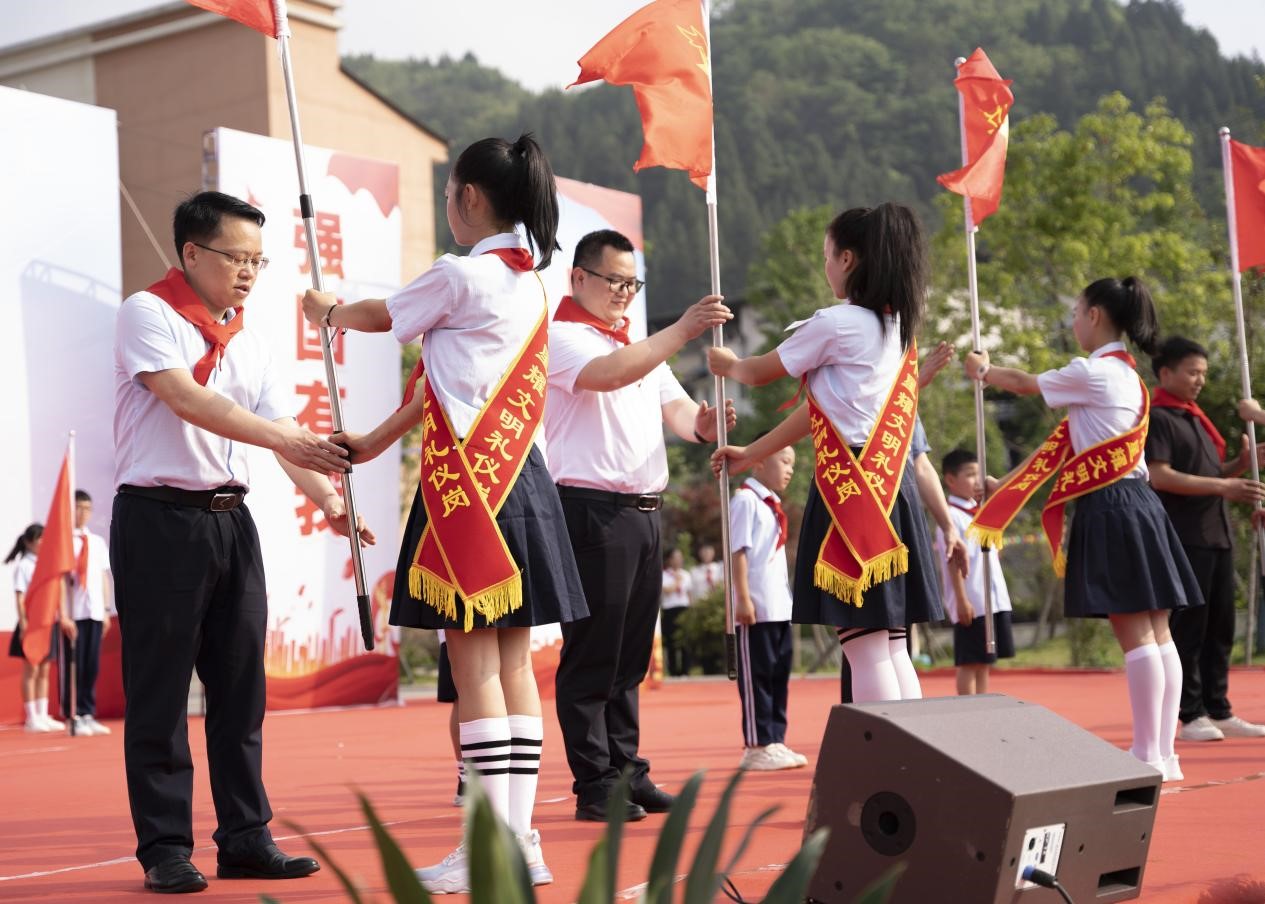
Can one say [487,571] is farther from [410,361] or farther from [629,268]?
[410,361]

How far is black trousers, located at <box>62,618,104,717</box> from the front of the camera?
10922mm

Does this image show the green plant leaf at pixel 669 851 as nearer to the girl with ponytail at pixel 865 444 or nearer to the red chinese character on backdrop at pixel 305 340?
the girl with ponytail at pixel 865 444

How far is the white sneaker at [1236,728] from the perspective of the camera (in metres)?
6.90

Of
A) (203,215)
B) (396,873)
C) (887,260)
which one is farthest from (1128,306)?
(396,873)

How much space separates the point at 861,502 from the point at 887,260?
2.28ft

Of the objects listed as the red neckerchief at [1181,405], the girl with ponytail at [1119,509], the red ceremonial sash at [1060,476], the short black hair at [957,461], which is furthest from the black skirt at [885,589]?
the short black hair at [957,461]

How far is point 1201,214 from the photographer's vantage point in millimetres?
19016

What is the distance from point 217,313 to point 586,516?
129 centimetres

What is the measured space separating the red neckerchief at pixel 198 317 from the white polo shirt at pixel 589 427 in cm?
108

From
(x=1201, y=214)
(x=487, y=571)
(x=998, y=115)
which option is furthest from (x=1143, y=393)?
(x=1201, y=214)

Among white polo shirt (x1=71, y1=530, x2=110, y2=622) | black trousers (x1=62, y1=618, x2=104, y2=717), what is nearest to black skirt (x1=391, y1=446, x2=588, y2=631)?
black trousers (x1=62, y1=618, x2=104, y2=717)

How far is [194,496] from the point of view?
3795mm

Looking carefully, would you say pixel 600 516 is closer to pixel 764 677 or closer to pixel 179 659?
pixel 179 659

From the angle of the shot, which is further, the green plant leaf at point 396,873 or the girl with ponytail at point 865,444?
the girl with ponytail at point 865,444
